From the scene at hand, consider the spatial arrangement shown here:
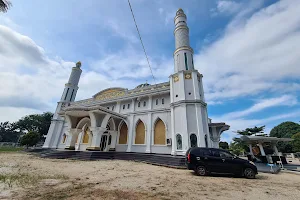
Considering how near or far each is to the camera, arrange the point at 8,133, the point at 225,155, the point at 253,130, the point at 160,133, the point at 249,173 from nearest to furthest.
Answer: the point at 249,173, the point at 225,155, the point at 160,133, the point at 253,130, the point at 8,133

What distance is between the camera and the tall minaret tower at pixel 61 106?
2255cm

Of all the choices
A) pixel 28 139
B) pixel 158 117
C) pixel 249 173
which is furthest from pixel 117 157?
pixel 28 139

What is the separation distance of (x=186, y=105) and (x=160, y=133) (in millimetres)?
4692

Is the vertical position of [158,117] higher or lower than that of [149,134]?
higher

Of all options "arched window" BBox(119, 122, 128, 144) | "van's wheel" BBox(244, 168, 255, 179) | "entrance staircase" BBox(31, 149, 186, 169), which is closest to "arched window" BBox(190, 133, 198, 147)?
"entrance staircase" BBox(31, 149, 186, 169)

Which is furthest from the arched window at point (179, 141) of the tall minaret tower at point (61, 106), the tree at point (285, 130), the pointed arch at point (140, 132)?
the tree at point (285, 130)

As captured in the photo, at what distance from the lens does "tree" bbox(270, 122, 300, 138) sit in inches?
1447

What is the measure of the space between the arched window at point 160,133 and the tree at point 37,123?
3876 centimetres

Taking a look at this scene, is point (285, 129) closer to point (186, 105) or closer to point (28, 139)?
point (186, 105)

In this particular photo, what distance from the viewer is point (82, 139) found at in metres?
19.9

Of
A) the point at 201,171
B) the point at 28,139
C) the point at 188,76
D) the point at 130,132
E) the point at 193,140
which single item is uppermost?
the point at 188,76

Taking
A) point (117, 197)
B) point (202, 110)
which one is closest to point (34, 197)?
point (117, 197)

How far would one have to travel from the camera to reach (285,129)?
132 feet

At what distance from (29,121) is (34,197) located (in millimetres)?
50580
